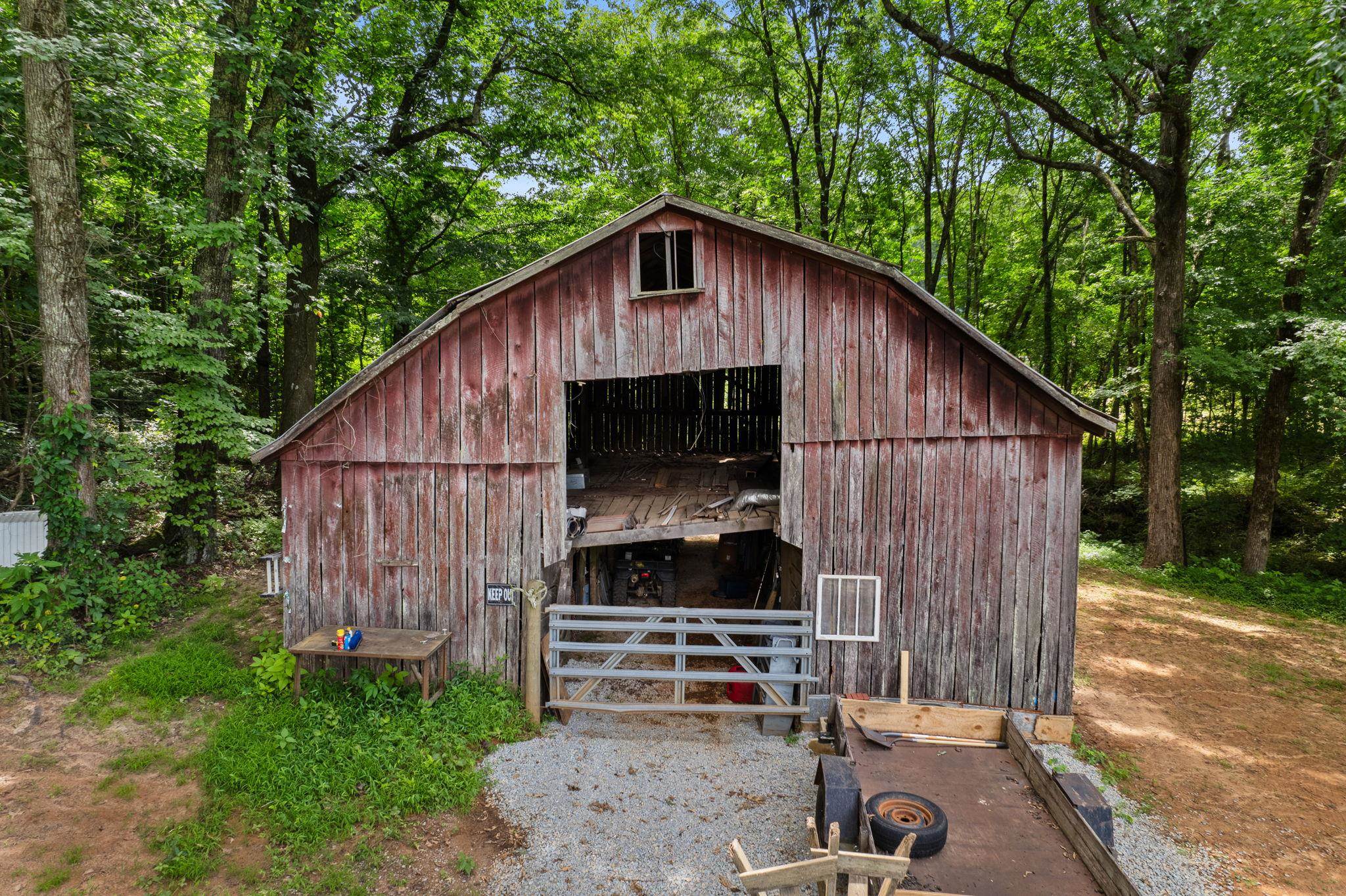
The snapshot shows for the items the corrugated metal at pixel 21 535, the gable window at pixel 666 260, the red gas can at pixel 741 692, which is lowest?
the red gas can at pixel 741 692

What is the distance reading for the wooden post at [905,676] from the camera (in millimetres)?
7898

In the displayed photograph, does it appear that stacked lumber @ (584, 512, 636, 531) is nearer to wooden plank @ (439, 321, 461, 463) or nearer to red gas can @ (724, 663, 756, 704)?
wooden plank @ (439, 321, 461, 463)

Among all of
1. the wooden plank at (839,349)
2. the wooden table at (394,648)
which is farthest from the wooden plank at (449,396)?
the wooden plank at (839,349)

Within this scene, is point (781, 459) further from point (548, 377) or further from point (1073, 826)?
point (1073, 826)

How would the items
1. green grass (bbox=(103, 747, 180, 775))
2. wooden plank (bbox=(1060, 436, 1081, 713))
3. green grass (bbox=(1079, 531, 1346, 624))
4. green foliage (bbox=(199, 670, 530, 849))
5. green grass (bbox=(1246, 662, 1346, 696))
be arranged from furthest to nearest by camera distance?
green grass (bbox=(1079, 531, 1346, 624)) < green grass (bbox=(1246, 662, 1346, 696)) < wooden plank (bbox=(1060, 436, 1081, 713)) < green grass (bbox=(103, 747, 180, 775)) < green foliage (bbox=(199, 670, 530, 849))

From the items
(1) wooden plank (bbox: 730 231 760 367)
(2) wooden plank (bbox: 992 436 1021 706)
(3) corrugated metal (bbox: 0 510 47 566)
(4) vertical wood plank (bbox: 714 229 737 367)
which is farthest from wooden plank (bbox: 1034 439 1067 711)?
(3) corrugated metal (bbox: 0 510 47 566)

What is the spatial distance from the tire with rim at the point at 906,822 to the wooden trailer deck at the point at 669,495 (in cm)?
365

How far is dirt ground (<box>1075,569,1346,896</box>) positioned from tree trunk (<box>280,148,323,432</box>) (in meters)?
16.7

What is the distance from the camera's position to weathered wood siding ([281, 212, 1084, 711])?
307 inches

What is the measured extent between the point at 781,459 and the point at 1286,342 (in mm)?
12608

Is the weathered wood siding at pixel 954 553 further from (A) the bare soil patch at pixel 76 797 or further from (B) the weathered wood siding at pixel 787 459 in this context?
(A) the bare soil patch at pixel 76 797

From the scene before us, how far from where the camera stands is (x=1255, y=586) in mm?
14000

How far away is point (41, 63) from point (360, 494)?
7.39m

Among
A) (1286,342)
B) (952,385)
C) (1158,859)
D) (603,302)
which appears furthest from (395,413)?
(1286,342)
